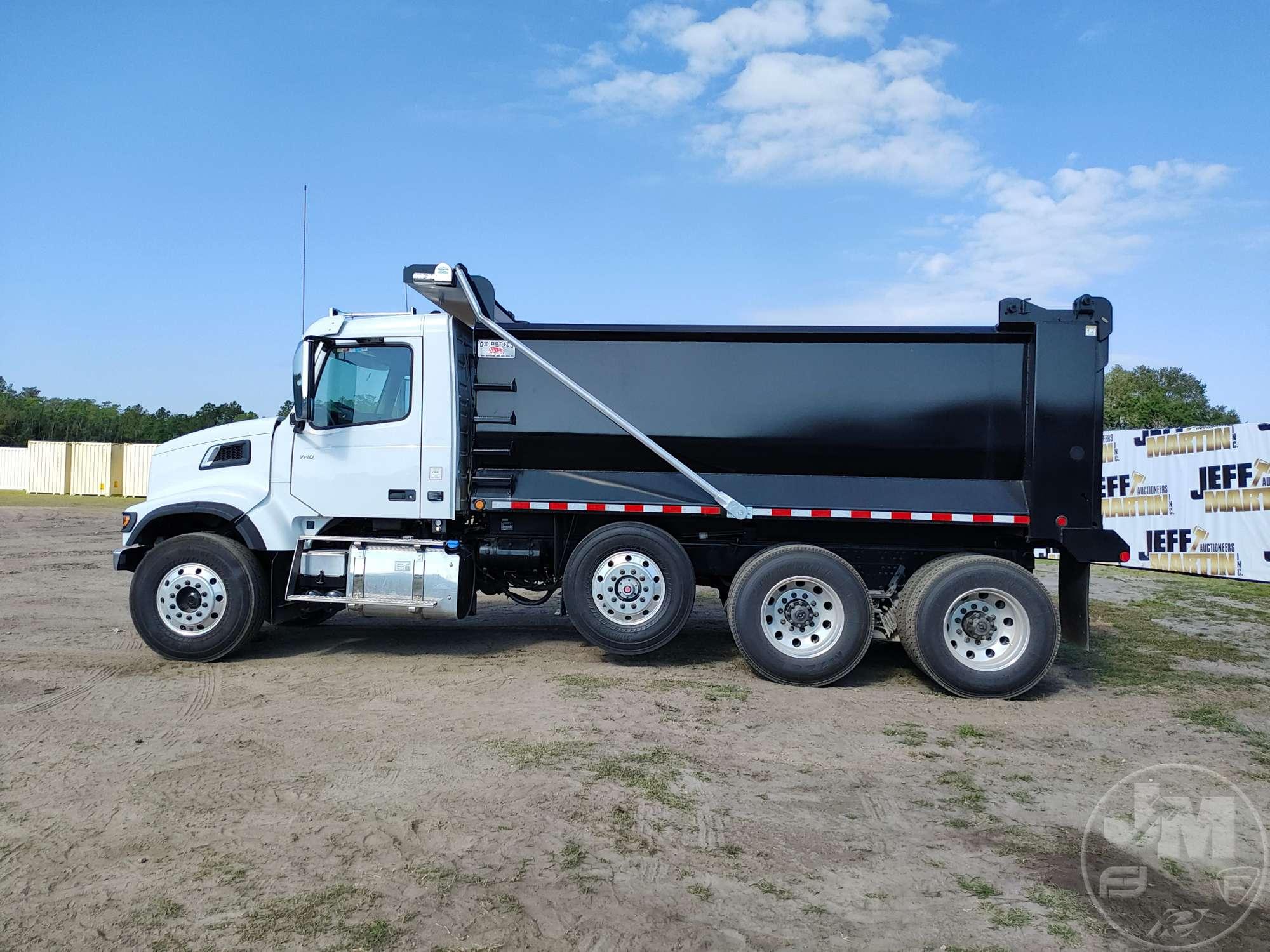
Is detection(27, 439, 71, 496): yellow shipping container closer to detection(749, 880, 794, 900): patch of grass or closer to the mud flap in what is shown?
the mud flap

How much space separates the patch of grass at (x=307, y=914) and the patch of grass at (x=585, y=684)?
3208 millimetres

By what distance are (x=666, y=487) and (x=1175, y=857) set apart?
4.53 m

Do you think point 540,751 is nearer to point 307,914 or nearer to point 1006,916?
point 307,914

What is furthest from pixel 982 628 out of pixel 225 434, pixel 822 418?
pixel 225 434

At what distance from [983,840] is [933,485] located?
3.66 m

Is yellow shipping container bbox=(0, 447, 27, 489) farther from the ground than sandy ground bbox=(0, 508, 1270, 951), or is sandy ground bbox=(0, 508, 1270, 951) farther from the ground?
yellow shipping container bbox=(0, 447, 27, 489)

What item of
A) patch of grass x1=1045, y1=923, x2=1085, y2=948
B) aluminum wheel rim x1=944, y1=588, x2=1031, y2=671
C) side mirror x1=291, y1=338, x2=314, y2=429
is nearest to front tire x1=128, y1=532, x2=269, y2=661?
side mirror x1=291, y1=338, x2=314, y2=429

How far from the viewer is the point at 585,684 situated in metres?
7.10

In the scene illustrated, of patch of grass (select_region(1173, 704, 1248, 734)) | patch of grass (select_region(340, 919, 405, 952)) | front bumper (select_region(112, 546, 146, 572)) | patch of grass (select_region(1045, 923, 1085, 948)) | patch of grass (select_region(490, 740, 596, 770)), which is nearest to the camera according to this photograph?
patch of grass (select_region(340, 919, 405, 952))

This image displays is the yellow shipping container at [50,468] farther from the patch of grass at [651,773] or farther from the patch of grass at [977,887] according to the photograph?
the patch of grass at [977,887]

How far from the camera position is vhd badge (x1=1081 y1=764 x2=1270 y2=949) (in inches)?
135

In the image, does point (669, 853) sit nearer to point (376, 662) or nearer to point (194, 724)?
point (194, 724)

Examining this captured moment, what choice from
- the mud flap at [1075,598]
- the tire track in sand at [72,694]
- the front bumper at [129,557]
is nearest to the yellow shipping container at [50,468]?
the front bumper at [129,557]

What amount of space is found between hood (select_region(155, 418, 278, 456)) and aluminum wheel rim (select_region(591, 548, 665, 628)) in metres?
3.38
